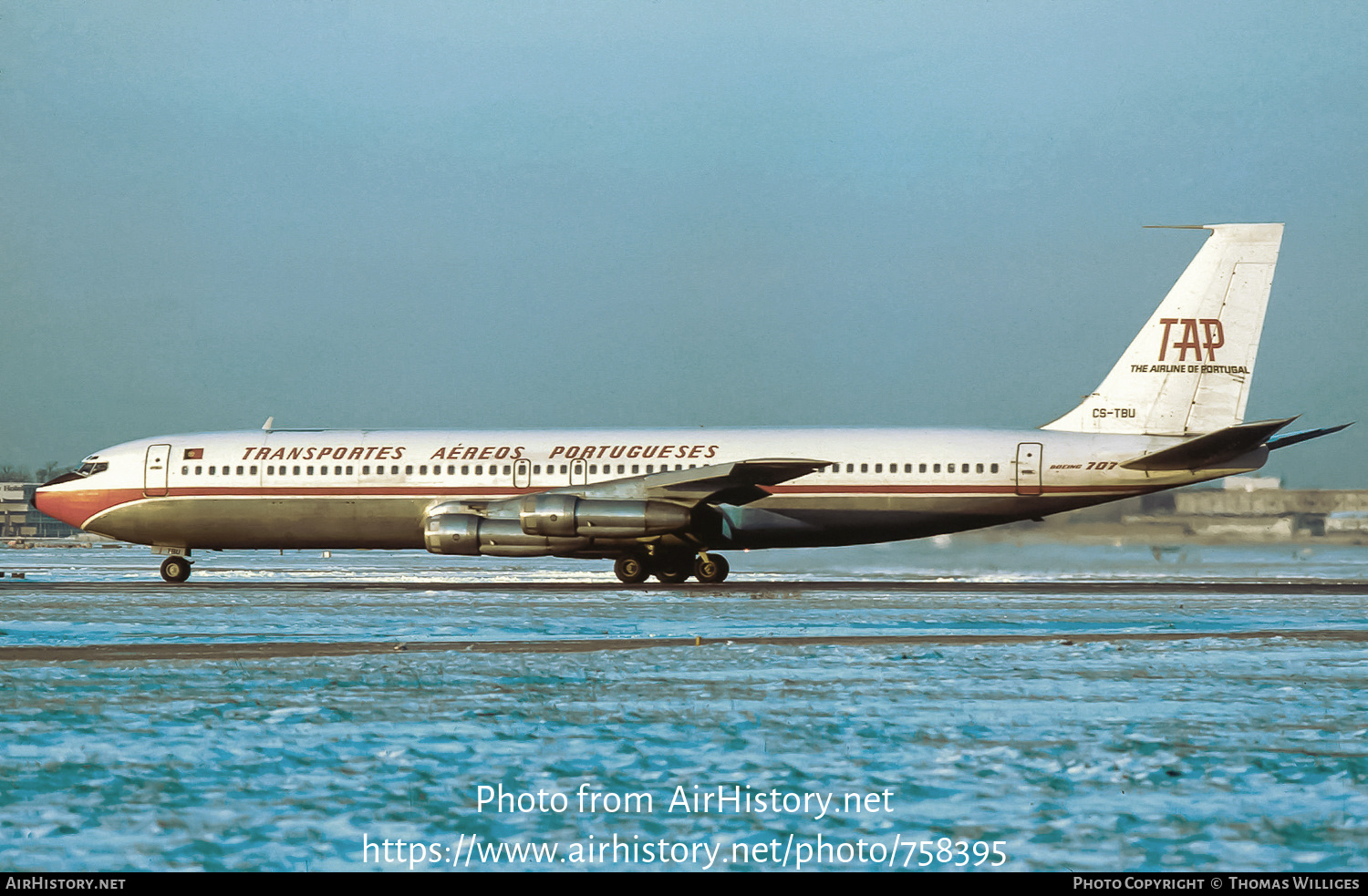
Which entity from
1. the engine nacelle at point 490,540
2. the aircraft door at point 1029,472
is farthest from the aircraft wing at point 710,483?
the aircraft door at point 1029,472

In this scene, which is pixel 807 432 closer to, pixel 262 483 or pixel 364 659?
pixel 262 483

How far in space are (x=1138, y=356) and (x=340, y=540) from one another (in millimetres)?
19397

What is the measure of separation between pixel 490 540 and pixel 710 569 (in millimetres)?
5141

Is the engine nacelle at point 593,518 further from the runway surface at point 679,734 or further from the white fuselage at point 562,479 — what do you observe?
the runway surface at point 679,734

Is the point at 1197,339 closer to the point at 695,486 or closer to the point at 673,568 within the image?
the point at 695,486

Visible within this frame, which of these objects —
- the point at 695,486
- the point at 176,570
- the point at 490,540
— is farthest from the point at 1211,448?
the point at 176,570

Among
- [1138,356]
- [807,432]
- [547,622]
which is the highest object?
[1138,356]

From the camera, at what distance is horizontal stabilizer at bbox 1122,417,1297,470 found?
28.2 meters

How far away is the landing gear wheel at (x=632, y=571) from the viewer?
3138cm

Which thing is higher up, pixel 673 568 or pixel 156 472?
pixel 156 472

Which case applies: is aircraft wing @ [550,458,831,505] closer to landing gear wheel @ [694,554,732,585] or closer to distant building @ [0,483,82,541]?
landing gear wheel @ [694,554,732,585]

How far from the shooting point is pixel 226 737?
32.3 ft

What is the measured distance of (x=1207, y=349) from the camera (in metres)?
31.5

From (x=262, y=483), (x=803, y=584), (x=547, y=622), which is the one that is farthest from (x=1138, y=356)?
(x=262, y=483)
